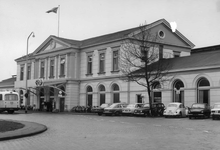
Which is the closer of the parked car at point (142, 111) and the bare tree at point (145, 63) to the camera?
the parked car at point (142, 111)

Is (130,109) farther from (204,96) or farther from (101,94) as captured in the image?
(101,94)

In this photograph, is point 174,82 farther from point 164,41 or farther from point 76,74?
point 76,74

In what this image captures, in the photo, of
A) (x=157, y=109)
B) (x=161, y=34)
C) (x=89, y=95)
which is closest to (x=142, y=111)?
(x=157, y=109)

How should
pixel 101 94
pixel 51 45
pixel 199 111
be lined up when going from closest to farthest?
pixel 199 111
pixel 101 94
pixel 51 45

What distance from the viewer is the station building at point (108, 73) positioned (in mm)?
37500

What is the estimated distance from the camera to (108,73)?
4812 centimetres

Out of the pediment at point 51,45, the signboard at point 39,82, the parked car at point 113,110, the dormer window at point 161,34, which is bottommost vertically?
the parked car at point 113,110

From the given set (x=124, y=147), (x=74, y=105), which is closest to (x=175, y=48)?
(x=74, y=105)

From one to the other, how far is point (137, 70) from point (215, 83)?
1142cm

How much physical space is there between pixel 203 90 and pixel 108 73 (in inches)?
604

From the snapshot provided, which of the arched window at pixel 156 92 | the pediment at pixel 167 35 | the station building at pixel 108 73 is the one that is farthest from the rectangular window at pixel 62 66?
the arched window at pixel 156 92

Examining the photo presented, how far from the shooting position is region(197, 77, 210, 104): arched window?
36.7 metres

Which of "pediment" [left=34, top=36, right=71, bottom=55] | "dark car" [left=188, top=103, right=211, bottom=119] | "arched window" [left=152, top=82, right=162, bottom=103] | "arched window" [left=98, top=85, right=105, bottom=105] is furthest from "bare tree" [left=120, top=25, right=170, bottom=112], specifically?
"pediment" [left=34, top=36, right=71, bottom=55]

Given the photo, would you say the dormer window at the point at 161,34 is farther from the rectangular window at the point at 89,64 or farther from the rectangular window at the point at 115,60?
the rectangular window at the point at 89,64
